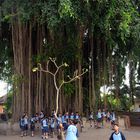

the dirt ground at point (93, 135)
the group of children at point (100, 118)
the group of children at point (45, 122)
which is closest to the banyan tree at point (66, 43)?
the group of children at point (100, 118)

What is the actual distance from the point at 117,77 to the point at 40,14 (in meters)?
11.1

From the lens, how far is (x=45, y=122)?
1922 centimetres

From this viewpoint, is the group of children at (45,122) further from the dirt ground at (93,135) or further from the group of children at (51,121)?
the dirt ground at (93,135)

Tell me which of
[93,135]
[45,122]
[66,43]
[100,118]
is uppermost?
[66,43]

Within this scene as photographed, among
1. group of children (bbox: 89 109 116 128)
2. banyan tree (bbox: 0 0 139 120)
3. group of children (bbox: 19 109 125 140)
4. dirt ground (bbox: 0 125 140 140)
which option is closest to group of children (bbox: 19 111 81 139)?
group of children (bbox: 19 109 125 140)

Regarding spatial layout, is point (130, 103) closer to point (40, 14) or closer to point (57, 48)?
point (57, 48)

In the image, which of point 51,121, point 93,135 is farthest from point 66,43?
point 93,135

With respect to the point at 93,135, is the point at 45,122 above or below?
above

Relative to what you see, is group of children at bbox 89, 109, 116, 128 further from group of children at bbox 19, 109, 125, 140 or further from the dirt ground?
the dirt ground

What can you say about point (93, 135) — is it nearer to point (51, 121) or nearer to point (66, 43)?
point (51, 121)

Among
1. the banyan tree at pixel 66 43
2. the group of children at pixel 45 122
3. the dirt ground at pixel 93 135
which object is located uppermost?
the banyan tree at pixel 66 43

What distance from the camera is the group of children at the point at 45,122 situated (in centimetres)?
Result: 1925

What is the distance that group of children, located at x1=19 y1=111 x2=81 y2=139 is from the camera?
1925 centimetres

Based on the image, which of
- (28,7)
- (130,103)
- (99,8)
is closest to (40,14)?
(28,7)
